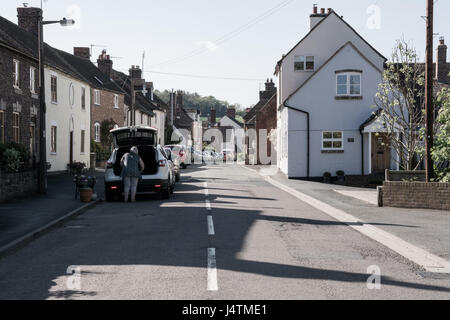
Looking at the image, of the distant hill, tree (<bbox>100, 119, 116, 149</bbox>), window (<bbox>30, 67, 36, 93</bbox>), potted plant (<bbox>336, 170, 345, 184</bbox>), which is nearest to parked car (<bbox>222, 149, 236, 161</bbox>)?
tree (<bbox>100, 119, 116, 149</bbox>)

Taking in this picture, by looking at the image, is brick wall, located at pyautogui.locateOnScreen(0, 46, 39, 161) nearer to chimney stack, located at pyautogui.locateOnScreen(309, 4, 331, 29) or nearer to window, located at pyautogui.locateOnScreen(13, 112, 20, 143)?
window, located at pyautogui.locateOnScreen(13, 112, 20, 143)

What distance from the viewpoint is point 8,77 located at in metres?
23.1

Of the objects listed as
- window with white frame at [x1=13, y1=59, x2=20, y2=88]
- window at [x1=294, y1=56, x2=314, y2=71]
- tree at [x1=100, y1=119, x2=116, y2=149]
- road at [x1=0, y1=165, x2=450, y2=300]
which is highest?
window at [x1=294, y1=56, x2=314, y2=71]

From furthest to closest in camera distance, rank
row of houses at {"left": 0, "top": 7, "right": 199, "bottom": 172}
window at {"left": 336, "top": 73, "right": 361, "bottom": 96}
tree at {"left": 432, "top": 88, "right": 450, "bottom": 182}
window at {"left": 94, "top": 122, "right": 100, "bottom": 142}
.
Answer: window at {"left": 94, "top": 122, "right": 100, "bottom": 142}, window at {"left": 336, "top": 73, "right": 361, "bottom": 96}, row of houses at {"left": 0, "top": 7, "right": 199, "bottom": 172}, tree at {"left": 432, "top": 88, "right": 450, "bottom": 182}

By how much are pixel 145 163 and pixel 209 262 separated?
11.4 metres

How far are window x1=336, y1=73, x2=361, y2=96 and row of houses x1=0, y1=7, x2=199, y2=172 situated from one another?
1484cm

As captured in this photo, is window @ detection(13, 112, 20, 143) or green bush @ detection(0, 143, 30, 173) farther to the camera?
window @ detection(13, 112, 20, 143)

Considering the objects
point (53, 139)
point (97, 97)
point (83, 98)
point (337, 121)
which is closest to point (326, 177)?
point (337, 121)

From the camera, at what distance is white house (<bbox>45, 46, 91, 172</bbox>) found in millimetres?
30188

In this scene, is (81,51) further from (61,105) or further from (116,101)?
(61,105)

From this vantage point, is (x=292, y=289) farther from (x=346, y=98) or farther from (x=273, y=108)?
(x=273, y=108)

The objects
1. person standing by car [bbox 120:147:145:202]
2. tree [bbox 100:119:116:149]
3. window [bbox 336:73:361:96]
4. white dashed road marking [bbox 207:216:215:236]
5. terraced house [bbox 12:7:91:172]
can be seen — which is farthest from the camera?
tree [bbox 100:119:116:149]
